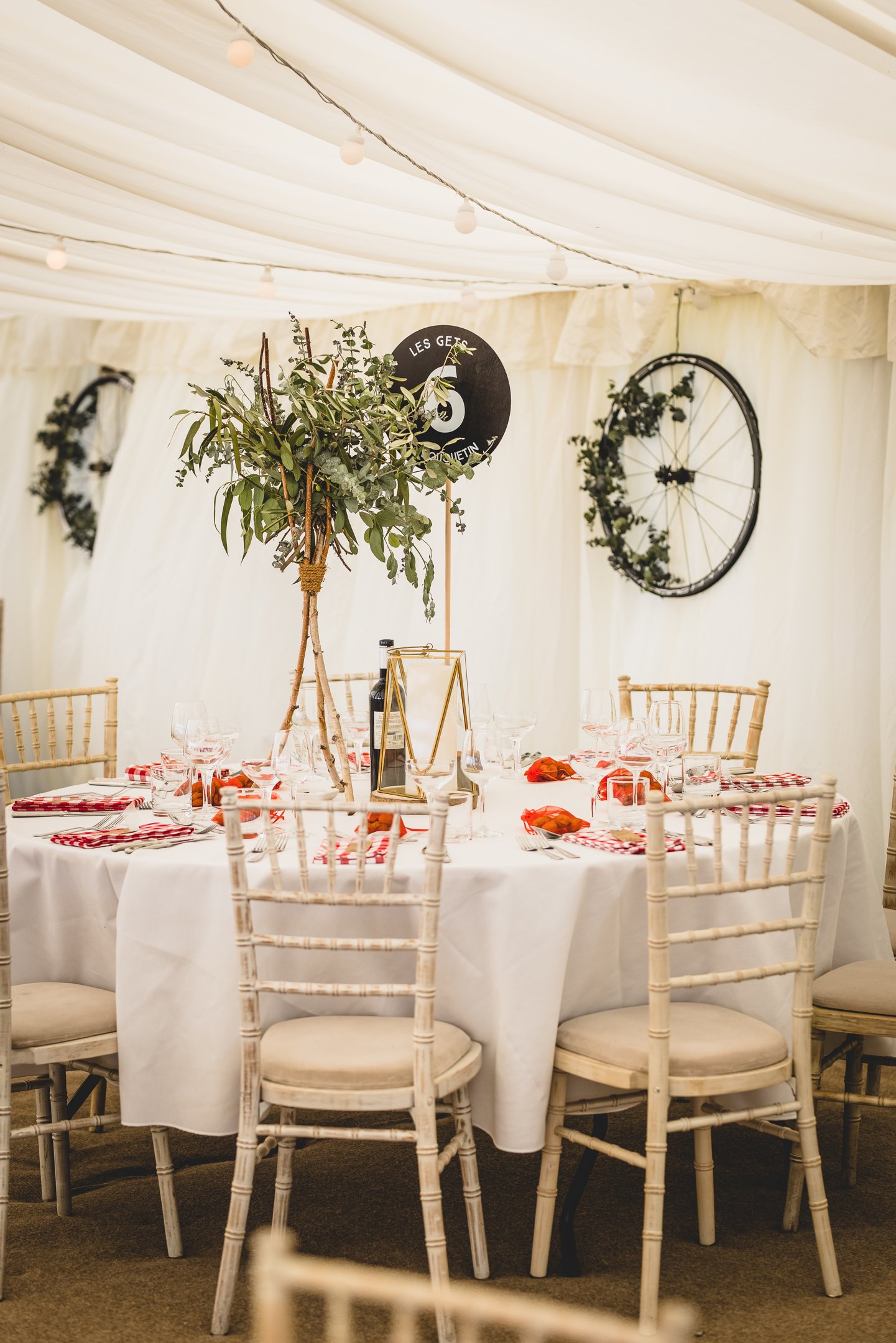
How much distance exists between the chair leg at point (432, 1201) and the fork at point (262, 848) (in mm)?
557

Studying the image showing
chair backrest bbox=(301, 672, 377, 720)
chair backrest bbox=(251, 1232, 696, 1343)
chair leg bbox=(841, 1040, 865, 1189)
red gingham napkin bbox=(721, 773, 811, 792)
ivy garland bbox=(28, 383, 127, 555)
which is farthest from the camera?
ivy garland bbox=(28, 383, 127, 555)

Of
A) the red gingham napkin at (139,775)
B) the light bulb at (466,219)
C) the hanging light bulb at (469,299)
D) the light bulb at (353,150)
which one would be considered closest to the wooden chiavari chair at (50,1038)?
the red gingham napkin at (139,775)

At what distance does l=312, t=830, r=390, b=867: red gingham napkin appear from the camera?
7.55 ft

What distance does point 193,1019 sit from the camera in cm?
229

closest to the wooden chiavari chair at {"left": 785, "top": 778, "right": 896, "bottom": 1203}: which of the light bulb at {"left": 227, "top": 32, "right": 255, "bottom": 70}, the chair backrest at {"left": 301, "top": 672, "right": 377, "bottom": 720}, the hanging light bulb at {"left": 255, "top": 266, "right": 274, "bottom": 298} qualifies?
the chair backrest at {"left": 301, "top": 672, "right": 377, "bottom": 720}

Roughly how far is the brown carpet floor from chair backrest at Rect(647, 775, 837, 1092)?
47cm

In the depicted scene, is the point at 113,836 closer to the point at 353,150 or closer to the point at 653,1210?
the point at 653,1210

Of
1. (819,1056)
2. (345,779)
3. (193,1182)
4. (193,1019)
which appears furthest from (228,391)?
(819,1056)

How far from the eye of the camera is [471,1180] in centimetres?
225

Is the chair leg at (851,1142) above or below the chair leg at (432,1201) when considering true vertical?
below

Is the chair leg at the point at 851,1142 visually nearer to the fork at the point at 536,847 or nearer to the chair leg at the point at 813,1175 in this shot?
the chair leg at the point at 813,1175

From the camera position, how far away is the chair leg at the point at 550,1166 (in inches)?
90.0

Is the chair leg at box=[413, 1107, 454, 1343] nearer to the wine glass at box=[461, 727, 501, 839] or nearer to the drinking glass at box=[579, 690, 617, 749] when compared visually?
the wine glass at box=[461, 727, 501, 839]

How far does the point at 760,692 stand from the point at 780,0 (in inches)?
79.4
